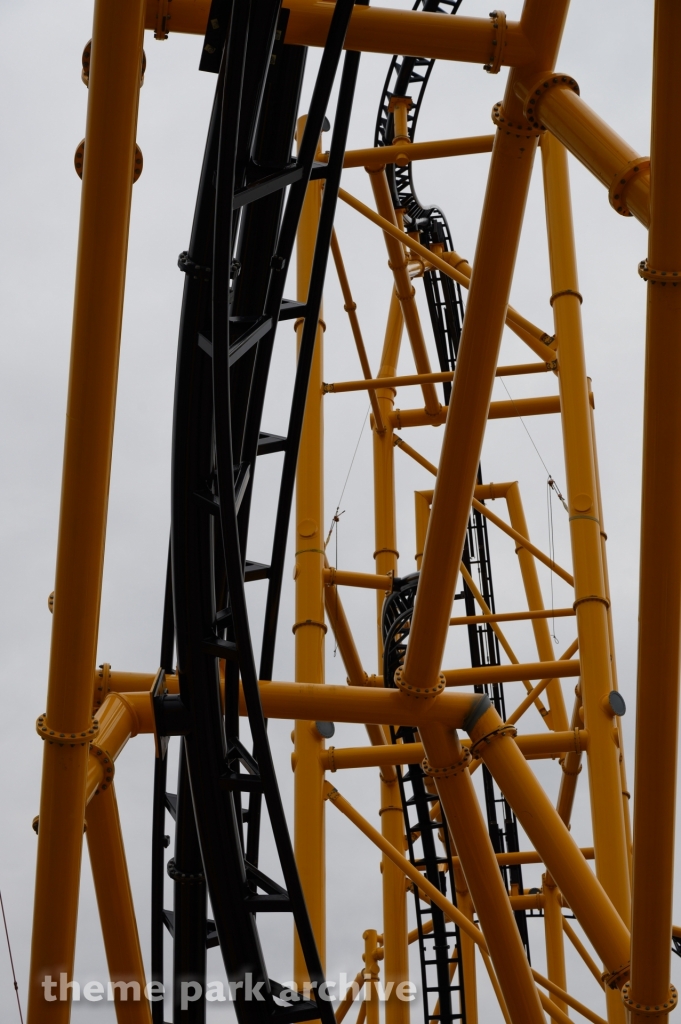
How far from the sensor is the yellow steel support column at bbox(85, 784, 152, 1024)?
551 centimetres

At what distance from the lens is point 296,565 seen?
862 cm

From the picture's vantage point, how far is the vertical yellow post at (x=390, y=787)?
10.1 metres

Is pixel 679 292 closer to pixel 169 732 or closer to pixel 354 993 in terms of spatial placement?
pixel 169 732

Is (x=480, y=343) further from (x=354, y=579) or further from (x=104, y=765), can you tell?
(x=354, y=579)

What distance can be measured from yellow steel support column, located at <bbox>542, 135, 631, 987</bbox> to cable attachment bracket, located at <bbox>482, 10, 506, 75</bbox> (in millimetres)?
3562

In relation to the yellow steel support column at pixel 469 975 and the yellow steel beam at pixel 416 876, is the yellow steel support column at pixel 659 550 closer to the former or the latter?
the yellow steel beam at pixel 416 876

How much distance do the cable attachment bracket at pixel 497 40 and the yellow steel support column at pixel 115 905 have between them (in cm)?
371

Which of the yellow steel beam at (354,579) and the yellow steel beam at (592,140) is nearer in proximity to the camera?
the yellow steel beam at (592,140)

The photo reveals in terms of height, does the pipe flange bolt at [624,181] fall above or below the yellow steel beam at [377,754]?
above

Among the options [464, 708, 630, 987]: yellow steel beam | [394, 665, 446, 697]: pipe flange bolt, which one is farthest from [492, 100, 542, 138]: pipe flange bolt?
[464, 708, 630, 987]: yellow steel beam

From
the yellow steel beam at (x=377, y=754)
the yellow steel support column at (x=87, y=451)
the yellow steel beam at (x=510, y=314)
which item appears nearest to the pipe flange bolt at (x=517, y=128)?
the yellow steel support column at (x=87, y=451)

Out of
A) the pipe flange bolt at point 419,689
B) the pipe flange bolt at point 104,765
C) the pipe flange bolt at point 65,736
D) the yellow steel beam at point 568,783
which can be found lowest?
the pipe flange bolt at point 65,736

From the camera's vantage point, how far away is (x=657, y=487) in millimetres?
3898

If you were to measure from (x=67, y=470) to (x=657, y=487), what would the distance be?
212cm
